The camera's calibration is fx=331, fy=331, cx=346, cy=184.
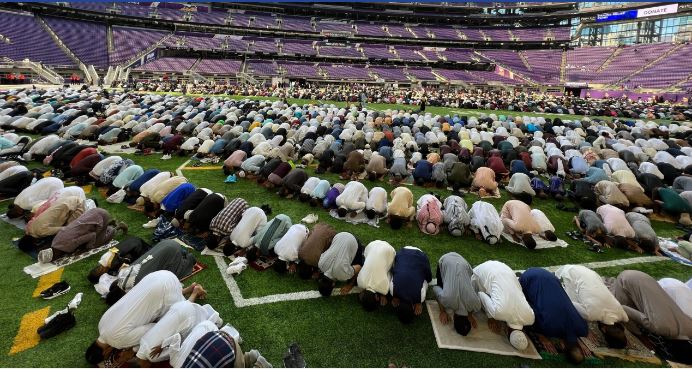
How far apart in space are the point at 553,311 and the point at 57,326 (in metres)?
5.97

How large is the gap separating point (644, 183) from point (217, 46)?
180ft

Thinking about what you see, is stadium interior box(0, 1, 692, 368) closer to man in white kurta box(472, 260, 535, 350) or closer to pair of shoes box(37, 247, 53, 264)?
man in white kurta box(472, 260, 535, 350)

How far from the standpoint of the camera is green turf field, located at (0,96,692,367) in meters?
3.84

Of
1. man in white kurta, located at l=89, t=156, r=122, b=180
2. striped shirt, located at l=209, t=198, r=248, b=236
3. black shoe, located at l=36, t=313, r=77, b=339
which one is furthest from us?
man in white kurta, located at l=89, t=156, r=122, b=180

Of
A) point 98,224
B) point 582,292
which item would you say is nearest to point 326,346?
point 582,292

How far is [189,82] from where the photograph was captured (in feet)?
147

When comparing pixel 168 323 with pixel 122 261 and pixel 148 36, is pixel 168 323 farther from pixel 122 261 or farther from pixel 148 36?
pixel 148 36

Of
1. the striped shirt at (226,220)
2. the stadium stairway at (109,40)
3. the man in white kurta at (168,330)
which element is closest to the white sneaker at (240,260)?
the striped shirt at (226,220)

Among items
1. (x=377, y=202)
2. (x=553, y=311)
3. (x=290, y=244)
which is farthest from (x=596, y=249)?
(x=290, y=244)

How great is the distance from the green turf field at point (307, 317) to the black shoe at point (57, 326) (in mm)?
78

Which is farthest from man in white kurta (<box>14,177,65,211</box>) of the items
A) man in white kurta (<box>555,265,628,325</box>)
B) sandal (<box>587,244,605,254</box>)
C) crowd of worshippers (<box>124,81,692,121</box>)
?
crowd of worshippers (<box>124,81,692,121</box>)

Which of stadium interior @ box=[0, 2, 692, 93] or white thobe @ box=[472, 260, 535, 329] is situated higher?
stadium interior @ box=[0, 2, 692, 93]

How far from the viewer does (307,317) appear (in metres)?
4.46

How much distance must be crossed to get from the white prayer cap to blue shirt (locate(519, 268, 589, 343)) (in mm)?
245
